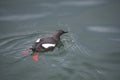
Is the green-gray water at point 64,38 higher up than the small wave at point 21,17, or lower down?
lower down

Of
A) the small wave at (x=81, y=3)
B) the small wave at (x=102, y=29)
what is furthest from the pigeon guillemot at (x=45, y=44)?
the small wave at (x=81, y=3)

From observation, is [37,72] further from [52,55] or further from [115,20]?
[115,20]

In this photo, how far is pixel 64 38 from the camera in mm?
9891

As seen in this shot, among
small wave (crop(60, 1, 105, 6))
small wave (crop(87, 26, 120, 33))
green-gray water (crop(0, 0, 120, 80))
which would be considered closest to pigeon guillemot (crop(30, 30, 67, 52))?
green-gray water (crop(0, 0, 120, 80))

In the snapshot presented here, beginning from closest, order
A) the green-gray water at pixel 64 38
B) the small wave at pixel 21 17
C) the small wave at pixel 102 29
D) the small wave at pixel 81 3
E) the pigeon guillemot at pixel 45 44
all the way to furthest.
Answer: the green-gray water at pixel 64 38 < the pigeon guillemot at pixel 45 44 < the small wave at pixel 102 29 < the small wave at pixel 21 17 < the small wave at pixel 81 3

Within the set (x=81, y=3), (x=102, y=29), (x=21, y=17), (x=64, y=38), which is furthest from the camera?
(x=81, y=3)

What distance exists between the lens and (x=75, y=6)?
1153cm

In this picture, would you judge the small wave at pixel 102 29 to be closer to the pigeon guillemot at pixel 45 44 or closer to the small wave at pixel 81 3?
the pigeon guillemot at pixel 45 44

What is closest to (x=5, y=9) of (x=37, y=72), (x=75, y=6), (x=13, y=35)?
(x=13, y=35)

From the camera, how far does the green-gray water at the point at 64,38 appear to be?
25.2ft

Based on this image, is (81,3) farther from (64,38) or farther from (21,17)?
(21,17)

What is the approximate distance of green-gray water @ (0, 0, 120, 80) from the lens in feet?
25.2

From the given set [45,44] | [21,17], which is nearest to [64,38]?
[45,44]

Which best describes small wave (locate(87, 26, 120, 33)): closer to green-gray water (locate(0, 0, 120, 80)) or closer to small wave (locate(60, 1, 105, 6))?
green-gray water (locate(0, 0, 120, 80))
